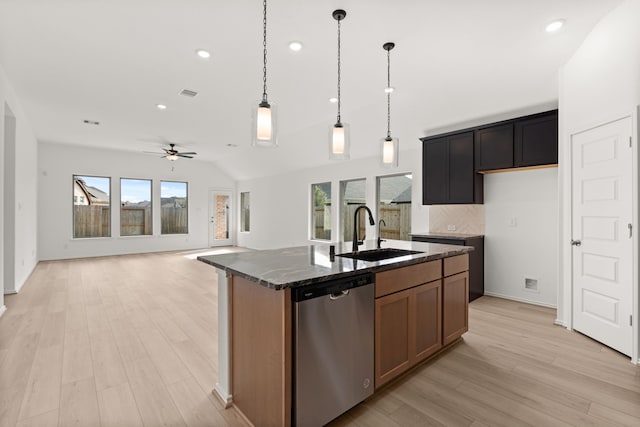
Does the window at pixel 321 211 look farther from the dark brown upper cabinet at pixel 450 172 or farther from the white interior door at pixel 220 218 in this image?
the white interior door at pixel 220 218

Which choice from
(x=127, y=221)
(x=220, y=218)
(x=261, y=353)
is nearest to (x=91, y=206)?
(x=127, y=221)

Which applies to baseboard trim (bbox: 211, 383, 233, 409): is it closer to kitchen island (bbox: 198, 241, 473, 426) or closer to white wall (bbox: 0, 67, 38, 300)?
kitchen island (bbox: 198, 241, 473, 426)

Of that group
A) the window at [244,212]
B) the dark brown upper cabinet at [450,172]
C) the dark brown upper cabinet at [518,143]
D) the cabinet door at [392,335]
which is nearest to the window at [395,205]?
the dark brown upper cabinet at [450,172]

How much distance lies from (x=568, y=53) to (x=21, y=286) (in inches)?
311

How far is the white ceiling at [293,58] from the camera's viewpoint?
95.7 inches

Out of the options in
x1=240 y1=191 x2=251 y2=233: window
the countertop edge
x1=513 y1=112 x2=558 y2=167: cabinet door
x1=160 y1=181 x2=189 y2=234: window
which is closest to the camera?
the countertop edge

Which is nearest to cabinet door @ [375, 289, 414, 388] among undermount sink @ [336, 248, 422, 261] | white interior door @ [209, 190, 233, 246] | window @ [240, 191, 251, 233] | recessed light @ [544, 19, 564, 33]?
undermount sink @ [336, 248, 422, 261]

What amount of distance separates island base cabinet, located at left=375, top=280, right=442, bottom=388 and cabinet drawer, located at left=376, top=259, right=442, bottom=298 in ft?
0.13

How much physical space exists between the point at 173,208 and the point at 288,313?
8.95 meters

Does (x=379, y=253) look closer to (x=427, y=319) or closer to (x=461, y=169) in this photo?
(x=427, y=319)

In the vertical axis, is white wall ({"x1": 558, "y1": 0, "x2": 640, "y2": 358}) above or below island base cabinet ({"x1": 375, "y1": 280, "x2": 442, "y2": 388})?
above

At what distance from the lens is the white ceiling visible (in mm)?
2430

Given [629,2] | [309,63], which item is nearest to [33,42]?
[309,63]

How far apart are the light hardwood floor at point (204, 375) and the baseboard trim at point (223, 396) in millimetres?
45
